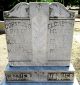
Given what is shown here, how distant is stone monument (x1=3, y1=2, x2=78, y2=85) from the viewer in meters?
3.61

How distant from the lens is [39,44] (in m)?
3.80

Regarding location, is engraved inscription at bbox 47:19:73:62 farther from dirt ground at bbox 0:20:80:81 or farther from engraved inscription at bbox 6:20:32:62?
dirt ground at bbox 0:20:80:81

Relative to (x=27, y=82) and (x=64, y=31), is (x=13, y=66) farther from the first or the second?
(x=64, y=31)

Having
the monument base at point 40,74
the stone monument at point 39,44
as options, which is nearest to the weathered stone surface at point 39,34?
the stone monument at point 39,44

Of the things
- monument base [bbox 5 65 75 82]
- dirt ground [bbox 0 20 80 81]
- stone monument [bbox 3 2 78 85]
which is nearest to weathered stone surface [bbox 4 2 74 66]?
stone monument [bbox 3 2 78 85]

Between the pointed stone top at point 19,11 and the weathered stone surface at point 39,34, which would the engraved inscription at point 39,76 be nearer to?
the weathered stone surface at point 39,34

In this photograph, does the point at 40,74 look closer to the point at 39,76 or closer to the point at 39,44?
the point at 39,76

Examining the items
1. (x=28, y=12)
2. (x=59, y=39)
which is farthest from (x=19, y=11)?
(x=59, y=39)

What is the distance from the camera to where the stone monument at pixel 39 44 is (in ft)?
11.8

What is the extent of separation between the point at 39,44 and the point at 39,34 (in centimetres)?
20

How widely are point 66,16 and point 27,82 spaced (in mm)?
1484

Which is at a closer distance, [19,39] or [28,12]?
[28,12]

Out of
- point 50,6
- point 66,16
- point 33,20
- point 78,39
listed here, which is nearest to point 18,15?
Result: point 33,20

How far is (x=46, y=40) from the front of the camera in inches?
149
